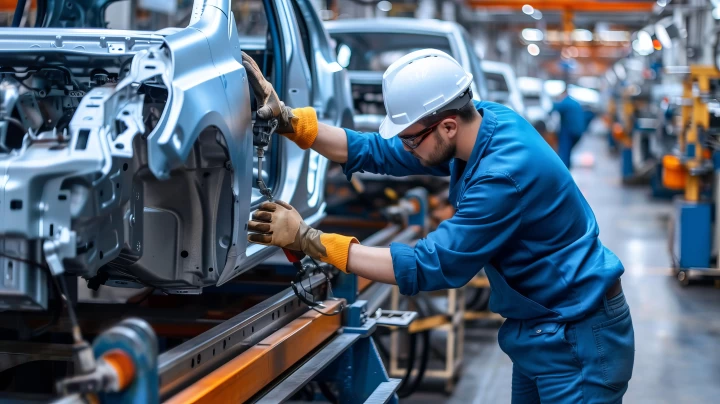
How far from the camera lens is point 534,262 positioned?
8.67ft

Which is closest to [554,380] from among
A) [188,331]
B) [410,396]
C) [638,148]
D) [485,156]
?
[485,156]

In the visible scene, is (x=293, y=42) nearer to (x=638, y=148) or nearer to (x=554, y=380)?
(x=554, y=380)

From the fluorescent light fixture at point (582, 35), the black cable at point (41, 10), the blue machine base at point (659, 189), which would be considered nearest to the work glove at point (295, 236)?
the black cable at point (41, 10)

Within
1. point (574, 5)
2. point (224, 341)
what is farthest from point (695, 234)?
point (574, 5)

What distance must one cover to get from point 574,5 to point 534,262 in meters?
18.4

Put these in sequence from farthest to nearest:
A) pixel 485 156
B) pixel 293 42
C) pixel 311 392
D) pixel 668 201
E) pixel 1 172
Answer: pixel 668 201 → pixel 311 392 → pixel 293 42 → pixel 485 156 → pixel 1 172

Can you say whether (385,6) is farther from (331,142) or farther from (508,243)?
(508,243)

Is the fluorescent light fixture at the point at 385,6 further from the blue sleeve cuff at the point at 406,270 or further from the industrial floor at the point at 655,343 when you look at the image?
the blue sleeve cuff at the point at 406,270

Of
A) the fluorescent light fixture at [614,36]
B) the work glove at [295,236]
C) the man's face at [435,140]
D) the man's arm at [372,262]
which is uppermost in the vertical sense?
the fluorescent light fixture at [614,36]

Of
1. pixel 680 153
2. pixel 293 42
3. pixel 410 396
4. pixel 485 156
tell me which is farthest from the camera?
pixel 680 153

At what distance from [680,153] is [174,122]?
22.1 ft

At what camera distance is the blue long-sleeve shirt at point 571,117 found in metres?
11.9

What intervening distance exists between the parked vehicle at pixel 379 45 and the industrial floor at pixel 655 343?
6.16 feet

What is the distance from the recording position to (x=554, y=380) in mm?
2682
